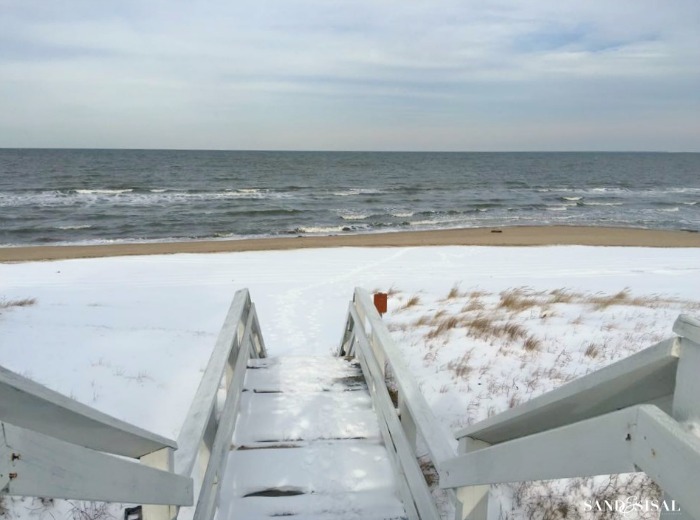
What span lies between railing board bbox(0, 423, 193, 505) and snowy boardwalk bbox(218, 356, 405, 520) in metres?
1.76

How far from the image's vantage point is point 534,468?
5.16 ft

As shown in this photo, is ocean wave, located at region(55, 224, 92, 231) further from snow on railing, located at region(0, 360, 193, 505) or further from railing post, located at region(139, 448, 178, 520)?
snow on railing, located at region(0, 360, 193, 505)

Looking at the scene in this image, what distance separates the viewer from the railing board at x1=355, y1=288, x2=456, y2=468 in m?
2.74

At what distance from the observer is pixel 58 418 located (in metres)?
1.49

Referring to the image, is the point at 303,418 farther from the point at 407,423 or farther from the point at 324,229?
the point at 324,229

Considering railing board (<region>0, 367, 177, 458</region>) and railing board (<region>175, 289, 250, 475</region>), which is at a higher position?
railing board (<region>0, 367, 177, 458</region>)

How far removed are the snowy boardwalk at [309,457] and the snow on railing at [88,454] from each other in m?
0.45

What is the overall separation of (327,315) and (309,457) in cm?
563

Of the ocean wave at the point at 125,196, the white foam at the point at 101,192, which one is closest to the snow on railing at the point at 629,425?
the ocean wave at the point at 125,196

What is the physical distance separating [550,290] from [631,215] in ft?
85.4

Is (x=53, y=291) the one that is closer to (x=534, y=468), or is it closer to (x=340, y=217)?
(x=534, y=468)

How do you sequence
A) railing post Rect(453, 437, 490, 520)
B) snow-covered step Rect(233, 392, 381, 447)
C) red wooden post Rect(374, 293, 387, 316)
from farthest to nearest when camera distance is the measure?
red wooden post Rect(374, 293, 387, 316)
snow-covered step Rect(233, 392, 381, 447)
railing post Rect(453, 437, 490, 520)

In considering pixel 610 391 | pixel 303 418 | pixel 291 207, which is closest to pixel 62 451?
pixel 610 391

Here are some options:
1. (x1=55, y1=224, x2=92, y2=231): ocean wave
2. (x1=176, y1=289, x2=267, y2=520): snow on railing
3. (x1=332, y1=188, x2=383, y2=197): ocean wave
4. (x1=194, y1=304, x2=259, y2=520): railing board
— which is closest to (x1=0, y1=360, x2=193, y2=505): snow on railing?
(x1=176, y1=289, x2=267, y2=520): snow on railing
